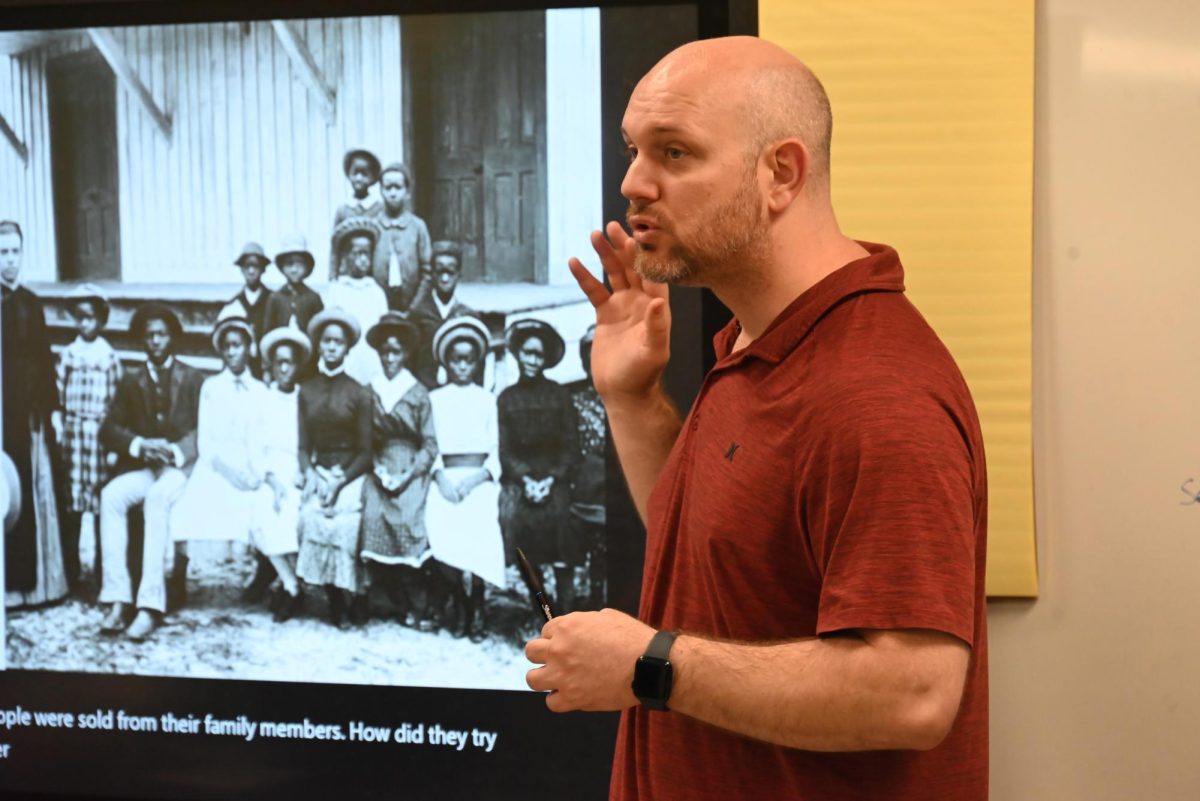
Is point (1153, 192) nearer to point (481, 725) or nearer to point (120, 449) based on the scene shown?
point (481, 725)

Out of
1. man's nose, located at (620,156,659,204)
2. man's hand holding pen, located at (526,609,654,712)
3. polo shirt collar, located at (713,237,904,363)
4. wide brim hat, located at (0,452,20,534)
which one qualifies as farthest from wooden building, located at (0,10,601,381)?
man's hand holding pen, located at (526,609,654,712)

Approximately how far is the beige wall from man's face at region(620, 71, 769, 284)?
815 mm

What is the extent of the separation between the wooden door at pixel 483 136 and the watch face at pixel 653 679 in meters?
1.04

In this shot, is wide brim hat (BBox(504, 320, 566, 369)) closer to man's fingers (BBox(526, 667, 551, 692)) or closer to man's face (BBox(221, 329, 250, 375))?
man's face (BBox(221, 329, 250, 375))

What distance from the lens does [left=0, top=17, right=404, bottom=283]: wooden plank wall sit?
215cm

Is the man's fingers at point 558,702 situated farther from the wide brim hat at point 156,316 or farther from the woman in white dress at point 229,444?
the wide brim hat at point 156,316

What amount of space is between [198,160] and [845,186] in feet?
3.90

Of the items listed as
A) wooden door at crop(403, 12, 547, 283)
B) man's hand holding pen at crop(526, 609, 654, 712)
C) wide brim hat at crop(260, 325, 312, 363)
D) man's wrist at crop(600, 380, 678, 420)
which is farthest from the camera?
wide brim hat at crop(260, 325, 312, 363)

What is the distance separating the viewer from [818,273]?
1.37 metres

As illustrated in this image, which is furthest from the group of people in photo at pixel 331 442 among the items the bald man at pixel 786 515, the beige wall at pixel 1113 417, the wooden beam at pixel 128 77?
the beige wall at pixel 1113 417

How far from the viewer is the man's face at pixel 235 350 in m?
2.22

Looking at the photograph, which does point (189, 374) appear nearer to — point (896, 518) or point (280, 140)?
point (280, 140)

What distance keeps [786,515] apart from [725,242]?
33cm

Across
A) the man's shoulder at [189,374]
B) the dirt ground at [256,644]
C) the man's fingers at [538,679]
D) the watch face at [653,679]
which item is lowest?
the dirt ground at [256,644]
